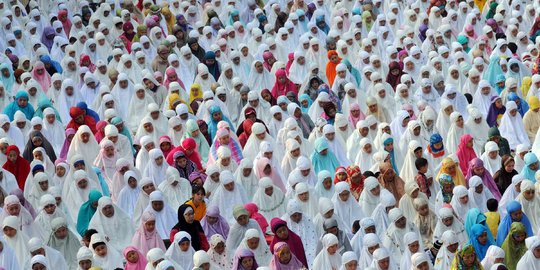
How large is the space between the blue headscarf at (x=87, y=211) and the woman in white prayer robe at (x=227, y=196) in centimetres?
118

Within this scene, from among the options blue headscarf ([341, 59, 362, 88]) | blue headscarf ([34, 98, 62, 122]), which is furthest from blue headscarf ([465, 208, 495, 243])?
blue headscarf ([341, 59, 362, 88])

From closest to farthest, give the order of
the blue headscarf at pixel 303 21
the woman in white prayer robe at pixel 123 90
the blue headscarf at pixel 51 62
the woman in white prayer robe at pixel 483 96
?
the woman in white prayer robe at pixel 483 96 → the woman in white prayer robe at pixel 123 90 → the blue headscarf at pixel 51 62 → the blue headscarf at pixel 303 21

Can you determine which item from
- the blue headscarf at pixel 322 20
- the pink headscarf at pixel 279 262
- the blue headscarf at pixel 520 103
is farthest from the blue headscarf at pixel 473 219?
the blue headscarf at pixel 322 20

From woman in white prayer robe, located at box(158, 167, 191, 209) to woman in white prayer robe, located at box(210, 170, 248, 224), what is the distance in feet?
1.42

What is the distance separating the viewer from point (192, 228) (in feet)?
48.1

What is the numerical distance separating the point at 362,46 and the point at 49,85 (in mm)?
4484

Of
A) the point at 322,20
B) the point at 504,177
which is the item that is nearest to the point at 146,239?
the point at 504,177

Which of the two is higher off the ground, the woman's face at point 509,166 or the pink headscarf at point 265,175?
the pink headscarf at point 265,175

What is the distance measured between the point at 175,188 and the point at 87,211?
1.08 metres

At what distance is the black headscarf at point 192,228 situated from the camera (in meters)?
14.6

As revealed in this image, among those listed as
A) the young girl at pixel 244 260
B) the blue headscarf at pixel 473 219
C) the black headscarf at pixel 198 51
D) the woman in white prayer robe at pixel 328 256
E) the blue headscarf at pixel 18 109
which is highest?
the blue headscarf at pixel 18 109

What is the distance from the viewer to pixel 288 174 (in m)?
17.1

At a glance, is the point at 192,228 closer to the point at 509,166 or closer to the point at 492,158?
the point at 509,166

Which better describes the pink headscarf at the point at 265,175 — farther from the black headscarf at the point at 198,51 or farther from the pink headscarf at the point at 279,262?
the black headscarf at the point at 198,51
